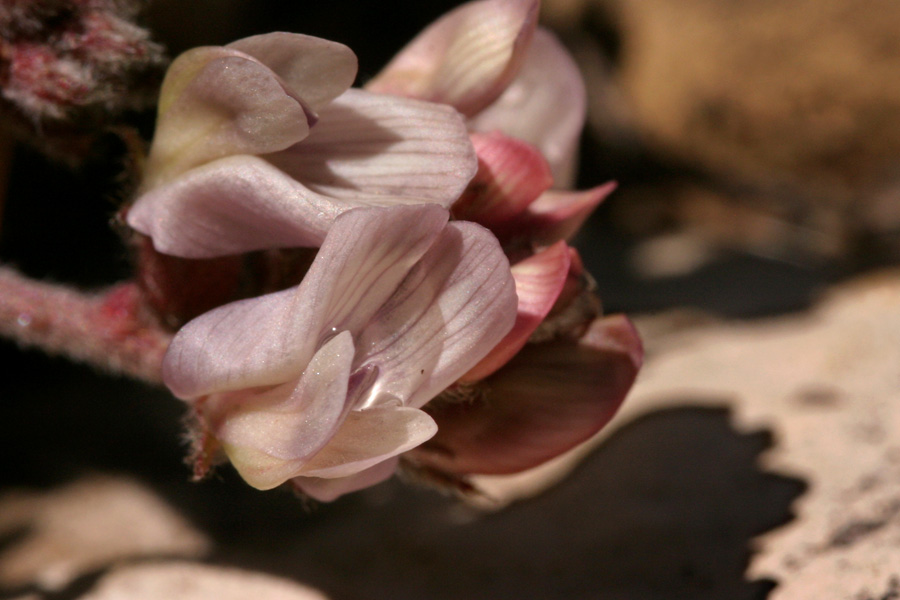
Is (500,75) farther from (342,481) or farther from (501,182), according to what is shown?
(342,481)

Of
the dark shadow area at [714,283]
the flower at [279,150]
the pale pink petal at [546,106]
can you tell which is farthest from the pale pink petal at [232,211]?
the dark shadow area at [714,283]

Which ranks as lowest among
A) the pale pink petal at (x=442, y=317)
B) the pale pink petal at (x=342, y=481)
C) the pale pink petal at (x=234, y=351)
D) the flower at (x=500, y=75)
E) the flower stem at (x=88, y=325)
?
the flower stem at (x=88, y=325)

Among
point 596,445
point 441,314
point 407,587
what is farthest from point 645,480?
point 441,314

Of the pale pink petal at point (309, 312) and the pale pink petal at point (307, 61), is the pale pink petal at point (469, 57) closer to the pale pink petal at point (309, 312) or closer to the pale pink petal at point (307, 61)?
the pale pink petal at point (307, 61)

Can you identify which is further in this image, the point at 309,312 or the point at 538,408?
the point at 538,408

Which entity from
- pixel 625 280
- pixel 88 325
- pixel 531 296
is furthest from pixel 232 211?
pixel 625 280

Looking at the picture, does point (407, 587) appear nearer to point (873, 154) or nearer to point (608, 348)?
point (608, 348)

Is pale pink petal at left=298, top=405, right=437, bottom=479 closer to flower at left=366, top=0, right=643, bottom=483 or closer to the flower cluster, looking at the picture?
the flower cluster

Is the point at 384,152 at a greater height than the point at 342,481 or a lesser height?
greater

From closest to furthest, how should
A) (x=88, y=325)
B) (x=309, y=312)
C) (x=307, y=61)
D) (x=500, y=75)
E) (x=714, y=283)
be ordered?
1. (x=309, y=312)
2. (x=307, y=61)
3. (x=500, y=75)
4. (x=88, y=325)
5. (x=714, y=283)
